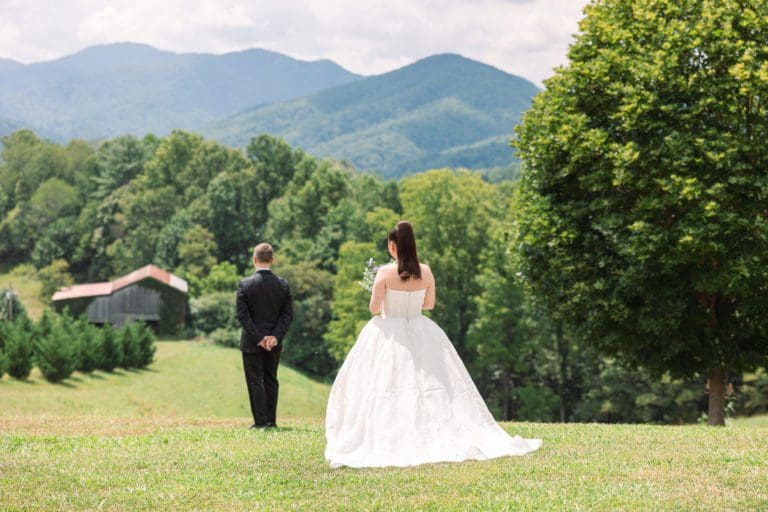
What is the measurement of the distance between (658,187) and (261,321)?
36.7ft

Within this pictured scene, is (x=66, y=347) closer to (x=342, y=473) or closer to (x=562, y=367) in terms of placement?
(x=562, y=367)

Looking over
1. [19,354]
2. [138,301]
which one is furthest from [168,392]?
[138,301]

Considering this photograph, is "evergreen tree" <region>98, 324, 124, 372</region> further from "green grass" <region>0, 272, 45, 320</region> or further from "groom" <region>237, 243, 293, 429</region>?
"green grass" <region>0, 272, 45, 320</region>

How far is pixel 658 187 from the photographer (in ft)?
67.8

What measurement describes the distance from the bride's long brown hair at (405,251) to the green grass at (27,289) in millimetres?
84872

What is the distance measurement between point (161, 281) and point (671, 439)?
68943 millimetres

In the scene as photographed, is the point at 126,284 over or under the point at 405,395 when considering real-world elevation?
over

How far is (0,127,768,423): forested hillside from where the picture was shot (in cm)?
5400

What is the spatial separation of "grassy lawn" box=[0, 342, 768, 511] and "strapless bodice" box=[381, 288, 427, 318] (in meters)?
1.99

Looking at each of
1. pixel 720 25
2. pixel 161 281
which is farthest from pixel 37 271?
pixel 720 25

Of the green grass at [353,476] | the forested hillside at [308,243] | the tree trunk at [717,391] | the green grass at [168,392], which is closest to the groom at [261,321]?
the green grass at [353,476]

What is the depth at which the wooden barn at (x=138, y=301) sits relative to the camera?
256ft

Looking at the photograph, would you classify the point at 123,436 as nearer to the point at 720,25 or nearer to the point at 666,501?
the point at 666,501

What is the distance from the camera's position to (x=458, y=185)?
197ft
